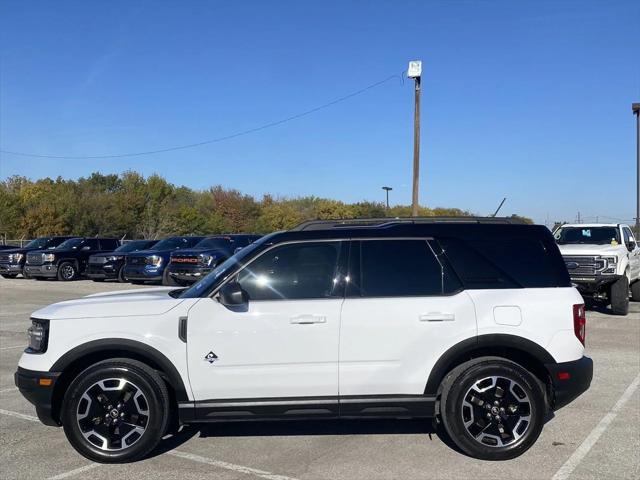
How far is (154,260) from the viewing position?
64.1 ft

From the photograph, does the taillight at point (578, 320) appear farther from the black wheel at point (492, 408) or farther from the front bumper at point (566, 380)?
the black wheel at point (492, 408)

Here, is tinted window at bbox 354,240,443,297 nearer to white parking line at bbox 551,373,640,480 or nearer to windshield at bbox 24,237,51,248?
white parking line at bbox 551,373,640,480

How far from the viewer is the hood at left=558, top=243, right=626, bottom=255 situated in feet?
40.9

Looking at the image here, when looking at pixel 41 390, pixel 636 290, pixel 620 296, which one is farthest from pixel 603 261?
pixel 41 390

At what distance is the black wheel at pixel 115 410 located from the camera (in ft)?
14.7

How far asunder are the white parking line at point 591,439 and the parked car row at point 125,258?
508 inches

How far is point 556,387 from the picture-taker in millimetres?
4684

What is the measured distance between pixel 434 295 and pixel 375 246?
2.04 feet

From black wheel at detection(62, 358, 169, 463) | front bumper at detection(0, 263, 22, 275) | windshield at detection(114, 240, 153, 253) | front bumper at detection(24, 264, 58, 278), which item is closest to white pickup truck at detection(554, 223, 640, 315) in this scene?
black wheel at detection(62, 358, 169, 463)

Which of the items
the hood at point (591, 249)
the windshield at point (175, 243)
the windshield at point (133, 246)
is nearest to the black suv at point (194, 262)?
the windshield at point (175, 243)

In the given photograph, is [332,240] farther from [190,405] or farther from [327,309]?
[190,405]

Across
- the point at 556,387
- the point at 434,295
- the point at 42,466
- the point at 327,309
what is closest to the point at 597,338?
the point at 556,387

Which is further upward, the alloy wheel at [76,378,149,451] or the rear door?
the rear door

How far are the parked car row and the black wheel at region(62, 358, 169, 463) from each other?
12873mm
